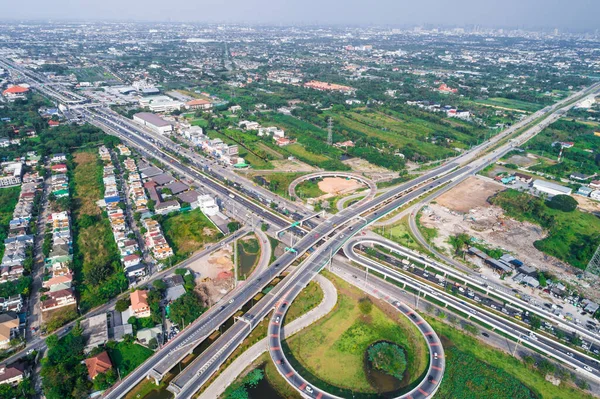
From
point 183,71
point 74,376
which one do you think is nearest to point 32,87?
point 183,71

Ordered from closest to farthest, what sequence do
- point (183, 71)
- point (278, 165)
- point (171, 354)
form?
point (171, 354) < point (278, 165) < point (183, 71)

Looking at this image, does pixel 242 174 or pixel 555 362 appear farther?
pixel 242 174

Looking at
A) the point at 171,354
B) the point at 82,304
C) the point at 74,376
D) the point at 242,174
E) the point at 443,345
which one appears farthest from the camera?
the point at 242,174

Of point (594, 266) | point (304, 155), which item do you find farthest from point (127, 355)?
point (304, 155)

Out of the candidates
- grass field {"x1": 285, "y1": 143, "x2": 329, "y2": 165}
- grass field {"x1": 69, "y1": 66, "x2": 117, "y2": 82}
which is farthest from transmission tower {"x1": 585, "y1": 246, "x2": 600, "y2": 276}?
grass field {"x1": 69, "y1": 66, "x2": 117, "y2": 82}

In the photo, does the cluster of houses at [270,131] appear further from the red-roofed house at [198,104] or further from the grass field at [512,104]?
the grass field at [512,104]

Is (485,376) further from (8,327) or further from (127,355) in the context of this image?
(8,327)

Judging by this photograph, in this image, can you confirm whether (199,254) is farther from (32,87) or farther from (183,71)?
(183,71)
